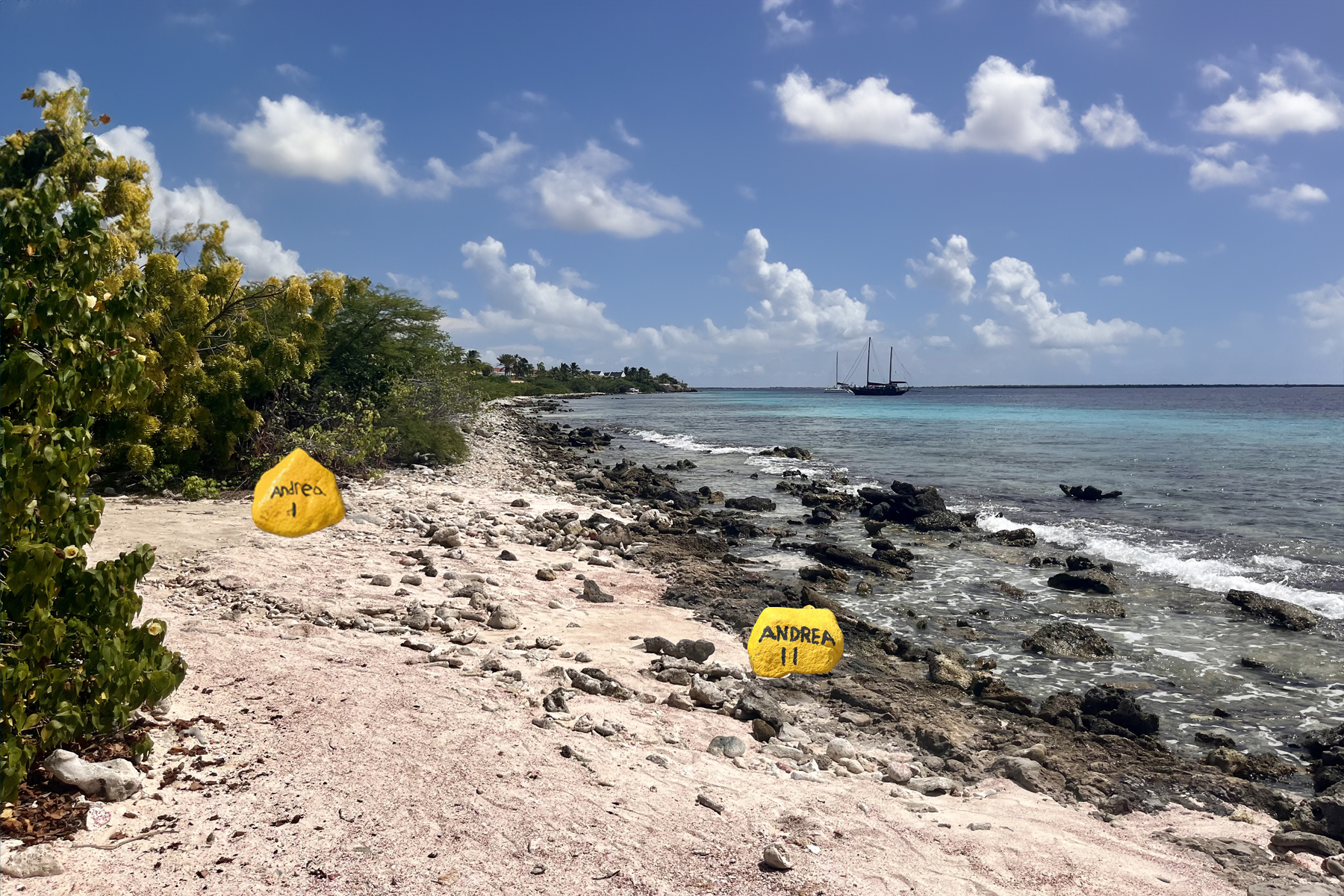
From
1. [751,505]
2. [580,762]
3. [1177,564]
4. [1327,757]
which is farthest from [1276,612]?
[751,505]

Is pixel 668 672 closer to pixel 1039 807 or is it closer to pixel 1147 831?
pixel 1039 807

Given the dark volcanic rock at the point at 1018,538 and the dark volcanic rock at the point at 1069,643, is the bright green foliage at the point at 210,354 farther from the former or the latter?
the dark volcanic rock at the point at 1018,538

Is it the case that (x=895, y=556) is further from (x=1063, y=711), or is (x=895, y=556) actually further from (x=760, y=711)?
(x=760, y=711)

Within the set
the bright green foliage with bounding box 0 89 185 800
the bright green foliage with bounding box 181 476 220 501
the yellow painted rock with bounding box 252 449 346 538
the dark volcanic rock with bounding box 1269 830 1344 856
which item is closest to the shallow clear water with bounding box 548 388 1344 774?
the dark volcanic rock with bounding box 1269 830 1344 856

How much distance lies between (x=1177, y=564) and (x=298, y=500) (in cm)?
1562

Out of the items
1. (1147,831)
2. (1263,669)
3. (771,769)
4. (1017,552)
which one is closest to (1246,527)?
(1017,552)

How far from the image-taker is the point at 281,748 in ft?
17.3

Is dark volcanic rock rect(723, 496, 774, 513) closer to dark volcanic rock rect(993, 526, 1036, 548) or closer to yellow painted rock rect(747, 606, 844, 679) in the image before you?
dark volcanic rock rect(993, 526, 1036, 548)

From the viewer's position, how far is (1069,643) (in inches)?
415

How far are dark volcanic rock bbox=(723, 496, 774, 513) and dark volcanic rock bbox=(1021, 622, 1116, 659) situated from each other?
10394 millimetres

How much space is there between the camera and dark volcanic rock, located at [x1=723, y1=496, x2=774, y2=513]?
68.8 ft

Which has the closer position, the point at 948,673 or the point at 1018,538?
the point at 948,673

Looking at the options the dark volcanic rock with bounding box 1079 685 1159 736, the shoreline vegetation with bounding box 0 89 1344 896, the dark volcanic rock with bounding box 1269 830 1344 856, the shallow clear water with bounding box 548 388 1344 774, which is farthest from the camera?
the shallow clear water with bounding box 548 388 1344 774

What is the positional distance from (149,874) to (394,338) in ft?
70.3
